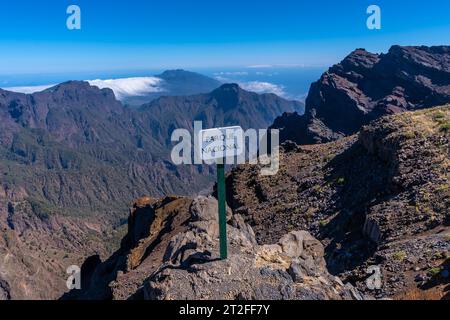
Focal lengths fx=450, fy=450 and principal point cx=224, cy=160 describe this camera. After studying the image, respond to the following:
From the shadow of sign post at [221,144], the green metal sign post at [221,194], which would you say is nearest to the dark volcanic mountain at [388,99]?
the green metal sign post at [221,194]

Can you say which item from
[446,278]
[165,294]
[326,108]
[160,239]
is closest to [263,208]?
[160,239]

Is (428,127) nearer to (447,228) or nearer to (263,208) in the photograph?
(447,228)

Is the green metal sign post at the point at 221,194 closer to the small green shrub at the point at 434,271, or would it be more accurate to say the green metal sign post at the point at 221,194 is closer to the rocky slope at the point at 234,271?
the rocky slope at the point at 234,271
